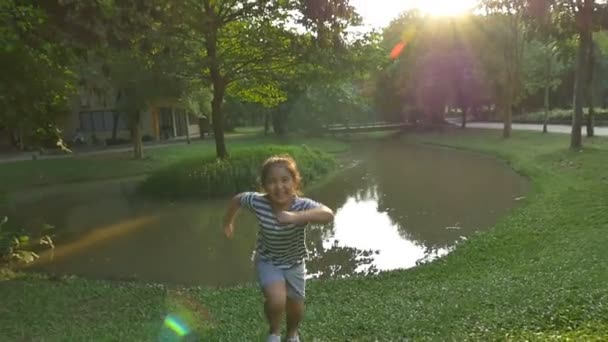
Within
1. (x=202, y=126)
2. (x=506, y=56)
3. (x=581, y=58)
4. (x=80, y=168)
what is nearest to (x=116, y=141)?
(x=202, y=126)

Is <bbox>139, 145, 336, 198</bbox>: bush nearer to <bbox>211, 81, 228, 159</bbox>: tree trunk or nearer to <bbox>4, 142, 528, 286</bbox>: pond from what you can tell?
<bbox>211, 81, 228, 159</bbox>: tree trunk

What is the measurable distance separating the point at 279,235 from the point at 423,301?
2.67m

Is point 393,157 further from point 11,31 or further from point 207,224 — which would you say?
point 11,31

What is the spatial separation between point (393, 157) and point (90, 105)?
23.1 m

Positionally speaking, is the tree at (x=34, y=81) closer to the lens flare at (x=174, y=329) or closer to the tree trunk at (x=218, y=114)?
the lens flare at (x=174, y=329)

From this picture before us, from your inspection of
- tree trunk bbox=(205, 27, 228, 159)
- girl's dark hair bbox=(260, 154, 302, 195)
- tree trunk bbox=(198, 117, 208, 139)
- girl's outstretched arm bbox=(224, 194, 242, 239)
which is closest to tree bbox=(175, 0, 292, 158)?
tree trunk bbox=(205, 27, 228, 159)

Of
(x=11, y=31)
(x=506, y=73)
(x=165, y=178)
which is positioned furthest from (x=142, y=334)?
(x=506, y=73)

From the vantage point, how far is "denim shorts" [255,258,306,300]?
3.98 meters

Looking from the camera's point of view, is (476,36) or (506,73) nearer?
(506,73)

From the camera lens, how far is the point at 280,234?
3928 mm

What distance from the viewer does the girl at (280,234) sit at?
154 inches

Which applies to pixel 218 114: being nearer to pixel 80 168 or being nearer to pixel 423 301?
pixel 80 168

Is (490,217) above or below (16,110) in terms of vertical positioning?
below

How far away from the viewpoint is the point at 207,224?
13.5 meters
